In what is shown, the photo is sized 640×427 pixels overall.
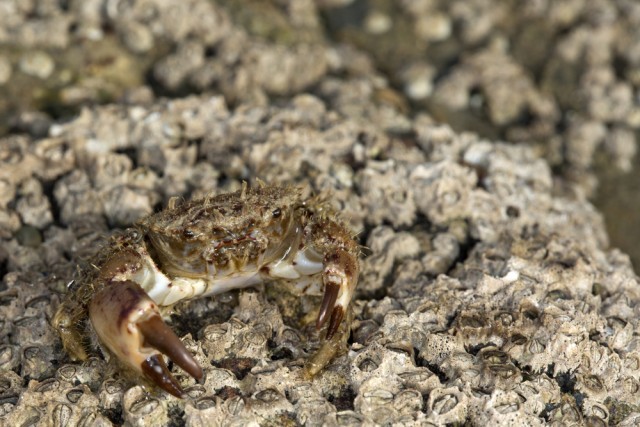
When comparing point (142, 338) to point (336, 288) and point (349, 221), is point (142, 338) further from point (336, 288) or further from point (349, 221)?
point (349, 221)

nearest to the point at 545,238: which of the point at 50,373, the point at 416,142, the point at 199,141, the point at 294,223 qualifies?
the point at 416,142

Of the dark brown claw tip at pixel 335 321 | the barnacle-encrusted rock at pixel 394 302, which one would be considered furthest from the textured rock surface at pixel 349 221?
the dark brown claw tip at pixel 335 321

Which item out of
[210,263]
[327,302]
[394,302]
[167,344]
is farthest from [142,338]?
[394,302]

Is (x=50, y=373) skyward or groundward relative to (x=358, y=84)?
groundward

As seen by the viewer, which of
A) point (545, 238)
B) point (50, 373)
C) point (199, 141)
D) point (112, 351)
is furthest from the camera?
point (199, 141)

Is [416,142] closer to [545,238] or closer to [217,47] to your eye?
[545,238]

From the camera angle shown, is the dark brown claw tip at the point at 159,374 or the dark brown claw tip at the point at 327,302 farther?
the dark brown claw tip at the point at 327,302

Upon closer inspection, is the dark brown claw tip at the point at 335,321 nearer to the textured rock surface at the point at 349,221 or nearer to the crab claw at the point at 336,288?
the crab claw at the point at 336,288

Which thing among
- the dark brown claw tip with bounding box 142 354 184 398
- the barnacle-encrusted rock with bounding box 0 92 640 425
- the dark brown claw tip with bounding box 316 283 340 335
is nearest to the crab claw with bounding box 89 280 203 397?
the dark brown claw tip with bounding box 142 354 184 398
